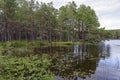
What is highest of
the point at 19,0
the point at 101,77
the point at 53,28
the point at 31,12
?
the point at 19,0

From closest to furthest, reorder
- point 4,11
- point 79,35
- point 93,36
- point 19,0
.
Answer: point 4,11 → point 19,0 → point 93,36 → point 79,35

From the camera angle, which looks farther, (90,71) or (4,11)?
(4,11)

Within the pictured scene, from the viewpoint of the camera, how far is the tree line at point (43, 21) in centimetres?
6018

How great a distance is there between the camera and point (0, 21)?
200 ft

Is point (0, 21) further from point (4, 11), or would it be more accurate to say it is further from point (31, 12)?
point (31, 12)

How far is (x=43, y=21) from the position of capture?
70250 millimetres

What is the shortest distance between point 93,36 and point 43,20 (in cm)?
2185

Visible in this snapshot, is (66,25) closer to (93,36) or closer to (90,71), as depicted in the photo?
(93,36)

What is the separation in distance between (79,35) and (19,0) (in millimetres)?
30606

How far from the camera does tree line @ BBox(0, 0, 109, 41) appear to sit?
197 ft

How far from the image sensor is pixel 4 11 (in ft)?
189

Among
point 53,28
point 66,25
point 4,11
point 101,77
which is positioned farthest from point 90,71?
point 66,25

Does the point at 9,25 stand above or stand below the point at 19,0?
below

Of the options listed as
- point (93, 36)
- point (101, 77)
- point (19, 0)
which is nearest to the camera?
point (101, 77)
